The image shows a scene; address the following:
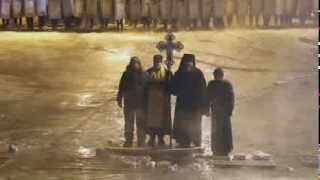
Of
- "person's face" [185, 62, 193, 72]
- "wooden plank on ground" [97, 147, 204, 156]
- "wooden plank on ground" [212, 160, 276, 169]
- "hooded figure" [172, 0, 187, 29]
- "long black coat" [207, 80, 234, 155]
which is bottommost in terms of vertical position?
"wooden plank on ground" [212, 160, 276, 169]

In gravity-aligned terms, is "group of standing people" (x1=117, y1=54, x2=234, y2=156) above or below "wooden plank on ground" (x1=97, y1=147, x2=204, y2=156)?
above

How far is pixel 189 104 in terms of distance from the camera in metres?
11.0

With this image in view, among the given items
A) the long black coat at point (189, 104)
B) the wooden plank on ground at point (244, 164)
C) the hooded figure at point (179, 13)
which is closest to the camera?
the wooden plank on ground at point (244, 164)

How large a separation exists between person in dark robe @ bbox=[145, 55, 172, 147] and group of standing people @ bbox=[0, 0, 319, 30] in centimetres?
1487

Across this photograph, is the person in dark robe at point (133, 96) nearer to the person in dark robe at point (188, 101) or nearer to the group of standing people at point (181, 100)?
the group of standing people at point (181, 100)

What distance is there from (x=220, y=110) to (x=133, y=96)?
1.44 meters

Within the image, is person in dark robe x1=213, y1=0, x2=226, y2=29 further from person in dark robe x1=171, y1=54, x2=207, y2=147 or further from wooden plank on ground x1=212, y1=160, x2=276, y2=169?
wooden plank on ground x1=212, y1=160, x2=276, y2=169

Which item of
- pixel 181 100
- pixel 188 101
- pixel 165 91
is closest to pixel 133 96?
pixel 165 91

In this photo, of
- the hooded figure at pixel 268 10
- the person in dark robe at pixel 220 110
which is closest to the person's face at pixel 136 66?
the person in dark robe at pixel 220 110

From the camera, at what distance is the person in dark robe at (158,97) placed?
429 inches

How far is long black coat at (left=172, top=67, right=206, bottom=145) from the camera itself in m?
10.8

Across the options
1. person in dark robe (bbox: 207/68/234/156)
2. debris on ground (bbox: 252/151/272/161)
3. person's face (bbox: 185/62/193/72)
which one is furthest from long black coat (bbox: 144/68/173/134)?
debris on ground (bbox: 252/151/272/161)

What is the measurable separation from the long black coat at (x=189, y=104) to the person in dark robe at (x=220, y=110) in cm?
17

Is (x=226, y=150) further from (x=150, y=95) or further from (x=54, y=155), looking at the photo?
(x=54, y=155)
